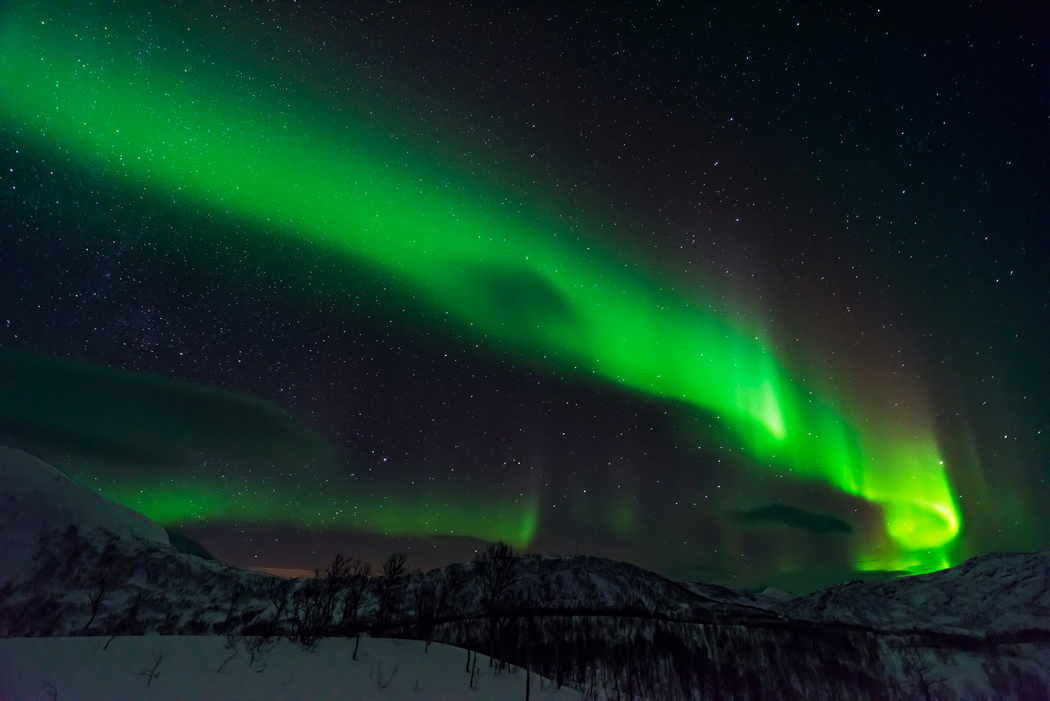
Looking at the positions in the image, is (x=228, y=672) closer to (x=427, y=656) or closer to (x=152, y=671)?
(x=152, y=671)

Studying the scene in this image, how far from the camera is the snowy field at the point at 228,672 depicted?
16256 mm

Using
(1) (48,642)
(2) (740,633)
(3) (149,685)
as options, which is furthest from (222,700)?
(2) (740,633)

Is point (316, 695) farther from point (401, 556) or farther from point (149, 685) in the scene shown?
point (401, 556)

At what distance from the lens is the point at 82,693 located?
15.8 metres

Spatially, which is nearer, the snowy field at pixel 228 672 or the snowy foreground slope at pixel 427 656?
the snowy field at pixel 228 672

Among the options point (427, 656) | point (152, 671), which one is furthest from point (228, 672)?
point (427, 656)

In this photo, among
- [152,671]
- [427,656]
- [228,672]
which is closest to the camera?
[152,671]

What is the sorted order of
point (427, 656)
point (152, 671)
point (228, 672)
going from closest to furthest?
point (152, 671), point (228, 672), point (427, 656)

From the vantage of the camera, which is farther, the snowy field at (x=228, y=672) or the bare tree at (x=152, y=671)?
the bare tree at (x=152, y=671)

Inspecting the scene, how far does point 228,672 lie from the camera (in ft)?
68.7

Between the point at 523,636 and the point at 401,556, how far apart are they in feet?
332

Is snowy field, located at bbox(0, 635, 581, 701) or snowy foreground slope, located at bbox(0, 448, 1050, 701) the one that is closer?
snowy field, located at bbox(0, 635, 581, 701)

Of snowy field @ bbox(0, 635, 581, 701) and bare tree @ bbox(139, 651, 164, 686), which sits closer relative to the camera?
snowy field @ bbox(0, 635, 581, 701)

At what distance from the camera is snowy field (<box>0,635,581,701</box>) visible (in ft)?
53.3
